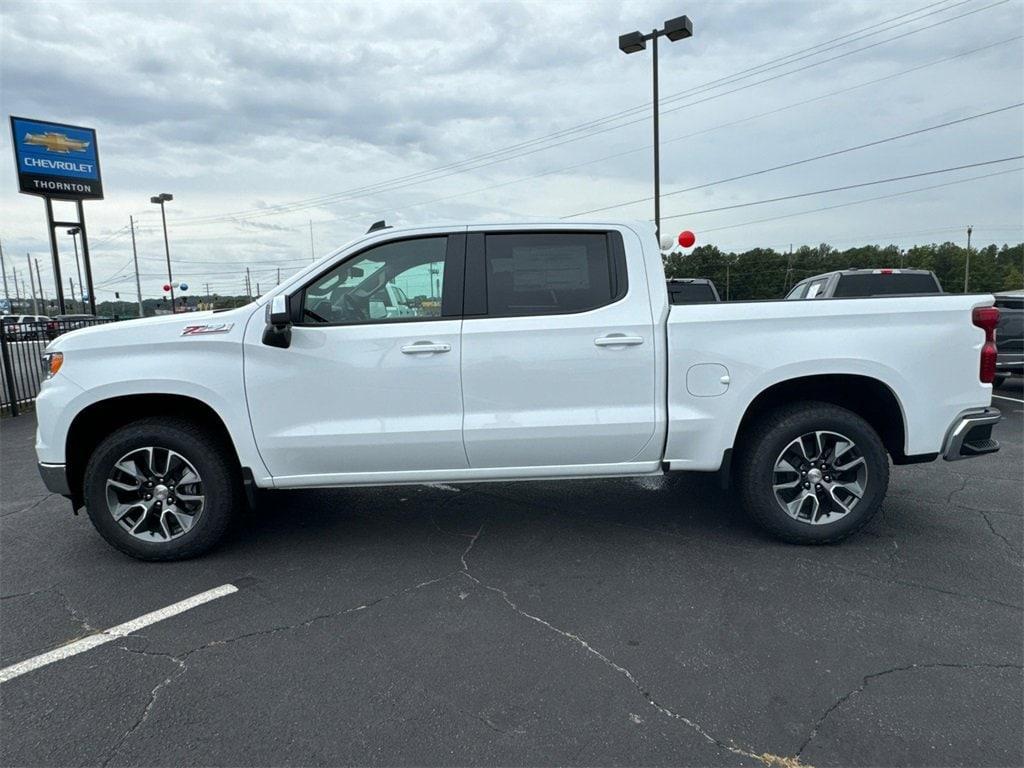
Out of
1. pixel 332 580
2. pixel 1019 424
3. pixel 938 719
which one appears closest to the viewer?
pixel 938 719

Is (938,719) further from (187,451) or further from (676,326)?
(187,451)

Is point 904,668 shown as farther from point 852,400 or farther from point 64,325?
point 64,325

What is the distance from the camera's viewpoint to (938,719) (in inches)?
91.6

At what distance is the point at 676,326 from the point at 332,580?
2463mm

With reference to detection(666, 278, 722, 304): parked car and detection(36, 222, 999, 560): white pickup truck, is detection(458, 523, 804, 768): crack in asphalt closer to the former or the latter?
detection(36, 222, 999, 560): white pickup truck

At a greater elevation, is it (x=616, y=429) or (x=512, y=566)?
(x=616, y=429)

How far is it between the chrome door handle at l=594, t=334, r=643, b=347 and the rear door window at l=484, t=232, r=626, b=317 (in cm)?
22

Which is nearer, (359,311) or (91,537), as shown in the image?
(359,311)

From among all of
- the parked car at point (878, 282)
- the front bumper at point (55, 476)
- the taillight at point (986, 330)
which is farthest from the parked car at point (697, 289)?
the front bumper at point (55, 476)

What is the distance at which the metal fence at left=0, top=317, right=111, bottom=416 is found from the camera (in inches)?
392

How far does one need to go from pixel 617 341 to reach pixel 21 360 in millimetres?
10906

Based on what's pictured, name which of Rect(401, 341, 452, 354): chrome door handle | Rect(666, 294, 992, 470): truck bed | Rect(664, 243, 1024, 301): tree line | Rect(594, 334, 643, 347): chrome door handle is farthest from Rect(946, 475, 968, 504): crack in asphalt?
Rect(664, 243, 1024, 301): tree line

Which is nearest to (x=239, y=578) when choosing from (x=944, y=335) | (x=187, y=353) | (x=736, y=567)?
(x=187, y=353)

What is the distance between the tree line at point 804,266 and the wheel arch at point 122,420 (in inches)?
2996
